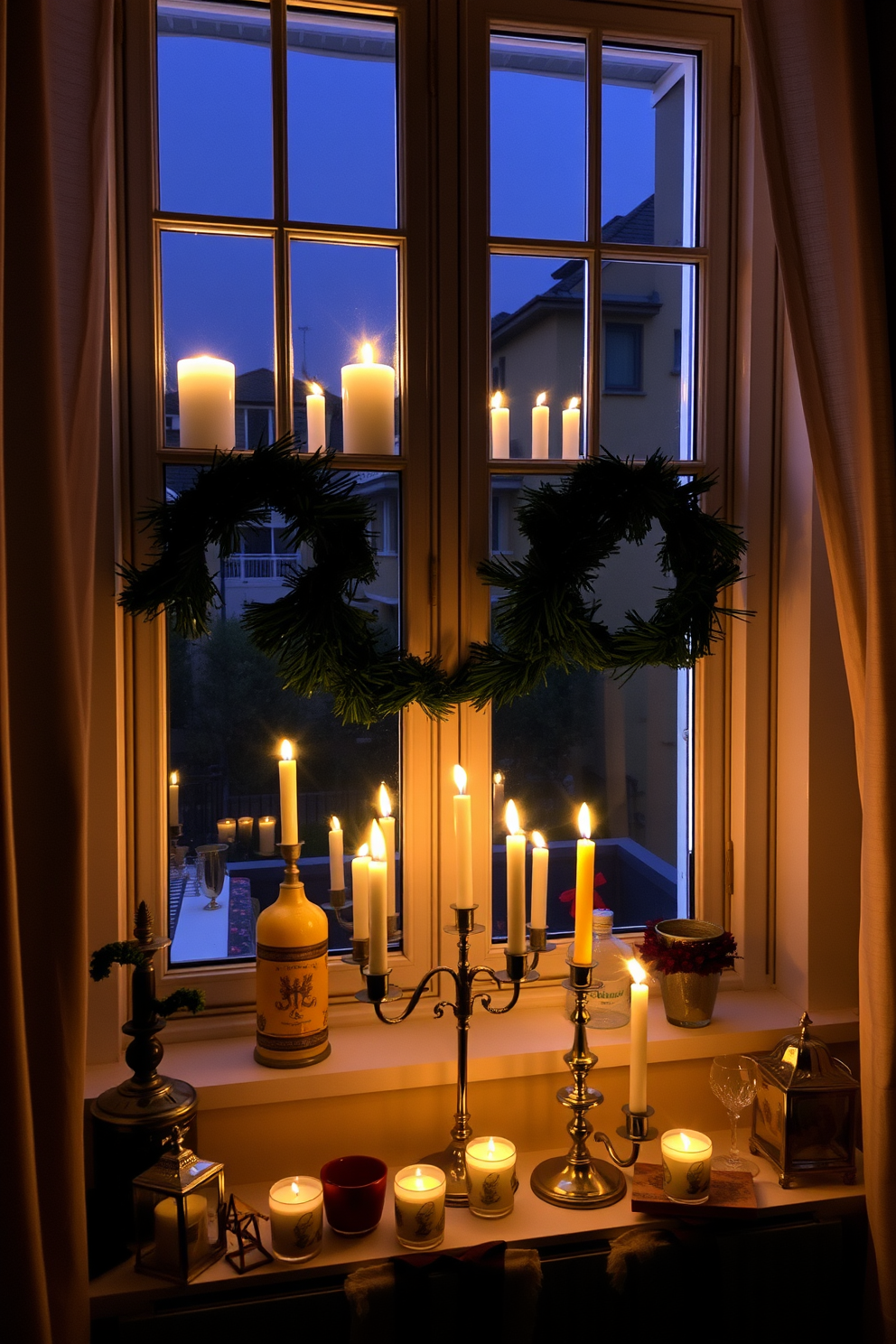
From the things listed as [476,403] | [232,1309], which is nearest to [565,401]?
[476,403]

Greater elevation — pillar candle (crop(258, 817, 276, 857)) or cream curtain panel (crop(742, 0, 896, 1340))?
cream curtain panel (crop(742, 0, 896, 1340))

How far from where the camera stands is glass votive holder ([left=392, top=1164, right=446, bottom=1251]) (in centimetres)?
131

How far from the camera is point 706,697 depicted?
5.81 ft

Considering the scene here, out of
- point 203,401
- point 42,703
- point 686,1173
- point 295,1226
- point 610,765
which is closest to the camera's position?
point 42,703

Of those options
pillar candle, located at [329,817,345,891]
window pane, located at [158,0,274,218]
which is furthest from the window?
pillar candle, located at [329,817,345,891]

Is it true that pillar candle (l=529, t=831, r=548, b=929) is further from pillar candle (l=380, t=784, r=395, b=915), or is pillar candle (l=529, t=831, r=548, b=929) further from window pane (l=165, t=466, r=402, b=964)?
window pane (l=165, t=466, r=402, b=964)

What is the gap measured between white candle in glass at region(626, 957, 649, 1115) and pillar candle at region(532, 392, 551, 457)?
832 mm

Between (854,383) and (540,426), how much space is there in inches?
19.3

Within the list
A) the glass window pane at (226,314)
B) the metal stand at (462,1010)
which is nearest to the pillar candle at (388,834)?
the metal stand at (462,1010)

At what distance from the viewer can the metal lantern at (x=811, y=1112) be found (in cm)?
146

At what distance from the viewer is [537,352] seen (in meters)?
1.69

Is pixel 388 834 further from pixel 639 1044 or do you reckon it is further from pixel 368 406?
pixel 368 406

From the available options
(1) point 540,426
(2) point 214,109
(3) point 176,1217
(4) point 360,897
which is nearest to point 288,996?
(4) point 360,897

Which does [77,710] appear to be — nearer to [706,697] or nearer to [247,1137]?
[247,1137]
